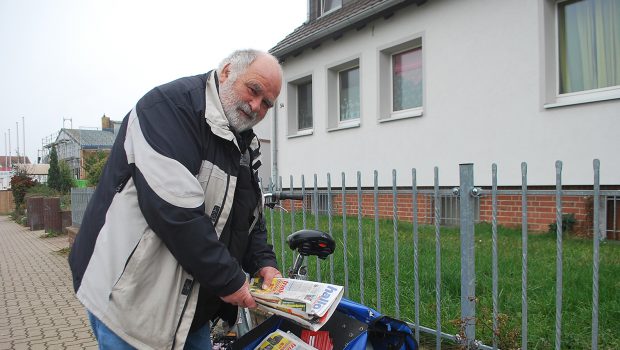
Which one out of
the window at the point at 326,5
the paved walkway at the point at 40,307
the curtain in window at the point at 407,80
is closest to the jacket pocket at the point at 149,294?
the paved walkway at the point at 40,307

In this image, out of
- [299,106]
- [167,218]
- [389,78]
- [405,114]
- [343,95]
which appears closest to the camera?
[167,218]

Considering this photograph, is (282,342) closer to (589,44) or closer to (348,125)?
(589,44)

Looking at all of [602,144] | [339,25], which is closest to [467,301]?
[602,144]

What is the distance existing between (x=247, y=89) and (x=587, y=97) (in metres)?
5.95

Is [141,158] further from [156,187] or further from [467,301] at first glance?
[467,301]

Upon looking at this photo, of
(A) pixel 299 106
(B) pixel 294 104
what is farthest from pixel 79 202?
(A) pixel 299 106

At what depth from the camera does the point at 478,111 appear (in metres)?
7.40

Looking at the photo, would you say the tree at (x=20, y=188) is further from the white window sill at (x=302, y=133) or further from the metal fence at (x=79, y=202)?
the white window sill at (x=302, y=133)

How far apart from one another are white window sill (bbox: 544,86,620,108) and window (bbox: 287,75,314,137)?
6.25 meters

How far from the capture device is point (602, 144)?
5.93 m

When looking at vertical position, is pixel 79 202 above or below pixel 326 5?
below

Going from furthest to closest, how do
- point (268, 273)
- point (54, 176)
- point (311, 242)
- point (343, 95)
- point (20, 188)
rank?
point (54, 176) < point (20, 188) < point (343, 95) < point (311, 242) < point (268, 273)

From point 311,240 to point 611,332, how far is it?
2166mm

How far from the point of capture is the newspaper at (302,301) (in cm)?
164
